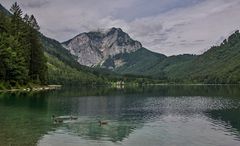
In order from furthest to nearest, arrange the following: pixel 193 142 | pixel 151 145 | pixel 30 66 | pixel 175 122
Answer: pixel 30 66 < pixel 175 122 < pixel 193 142 < pixel 151 145

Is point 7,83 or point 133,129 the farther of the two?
point 7,83

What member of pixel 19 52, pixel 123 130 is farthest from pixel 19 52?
pixel 123 130

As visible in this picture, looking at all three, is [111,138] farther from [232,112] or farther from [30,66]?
[30,66]

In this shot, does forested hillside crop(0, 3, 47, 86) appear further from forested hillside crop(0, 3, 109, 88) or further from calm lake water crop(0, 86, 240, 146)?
calm lake water crop(0, 86, 240, 146)

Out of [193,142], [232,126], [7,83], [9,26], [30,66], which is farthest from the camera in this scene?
[30,66]

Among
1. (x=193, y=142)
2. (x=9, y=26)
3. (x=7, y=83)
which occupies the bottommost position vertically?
(x=193, y=142)

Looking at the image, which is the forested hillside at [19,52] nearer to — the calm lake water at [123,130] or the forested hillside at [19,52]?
the forested hillside at [19,52]

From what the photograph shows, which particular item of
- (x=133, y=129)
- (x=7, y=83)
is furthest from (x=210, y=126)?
(x=7, y=83)

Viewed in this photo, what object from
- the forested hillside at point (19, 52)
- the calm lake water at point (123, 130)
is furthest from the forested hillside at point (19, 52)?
the calm lake water at point (123, 130)

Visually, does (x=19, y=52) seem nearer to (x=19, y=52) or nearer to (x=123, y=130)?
(x=19, y=52)

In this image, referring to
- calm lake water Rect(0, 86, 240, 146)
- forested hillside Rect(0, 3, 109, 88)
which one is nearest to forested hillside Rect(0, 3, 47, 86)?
forested hillside Rect(0, 3, 109, 88)

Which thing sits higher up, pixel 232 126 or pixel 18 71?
pixel 18 71

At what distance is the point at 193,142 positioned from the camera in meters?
49.3

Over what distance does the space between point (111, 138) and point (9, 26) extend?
124m
